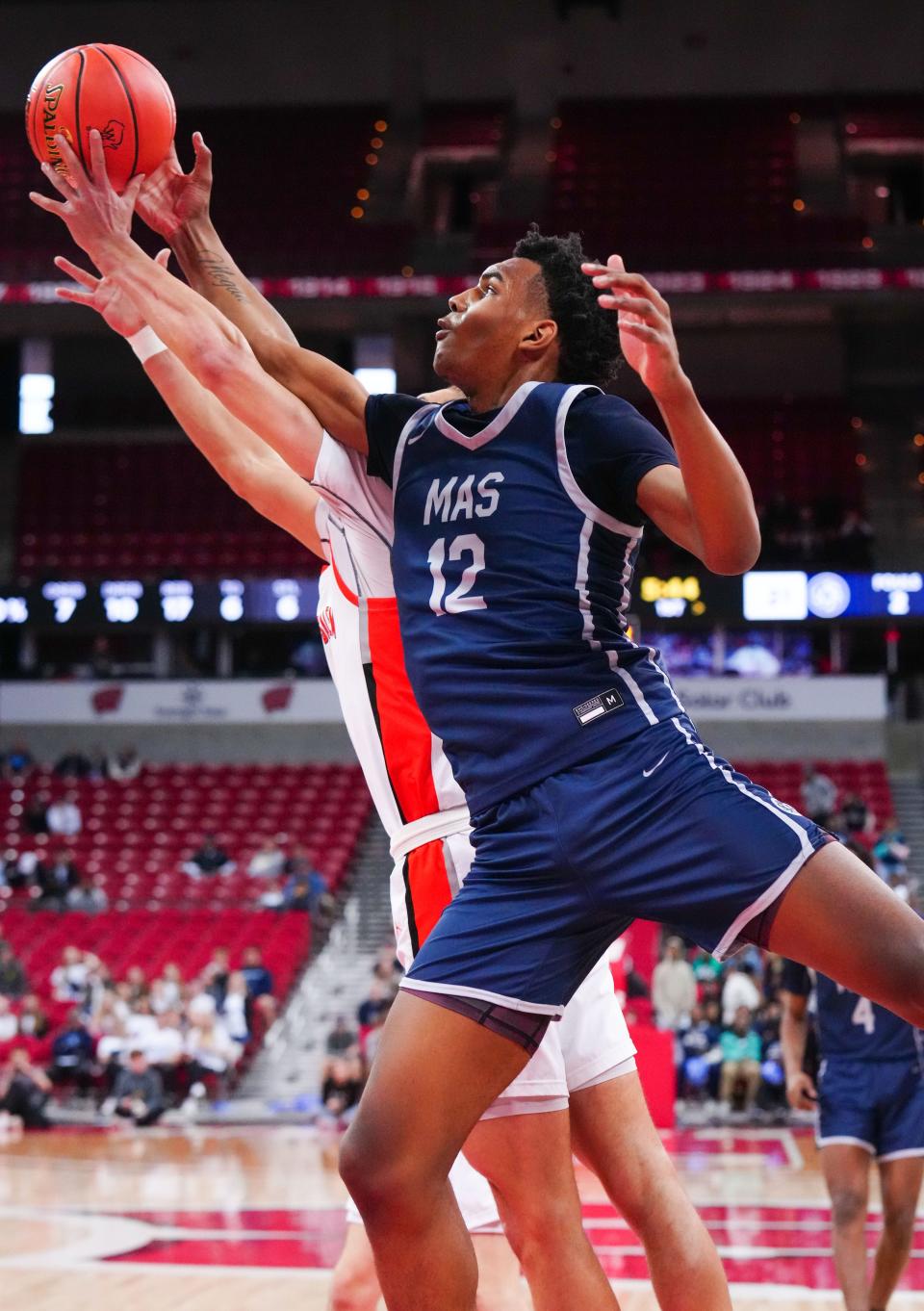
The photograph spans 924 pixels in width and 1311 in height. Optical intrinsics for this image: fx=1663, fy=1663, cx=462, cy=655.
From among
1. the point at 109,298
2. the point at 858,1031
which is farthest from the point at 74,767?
→ the point at 109,298

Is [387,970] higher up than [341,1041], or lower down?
higher up

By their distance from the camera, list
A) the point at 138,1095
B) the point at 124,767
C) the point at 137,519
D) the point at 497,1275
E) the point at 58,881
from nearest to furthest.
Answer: the point at 497,1275 < the point at 138,1095 < the point at 58,881 < the point at 124,767 < the point at 137,519

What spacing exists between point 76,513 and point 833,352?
1299 centimetres

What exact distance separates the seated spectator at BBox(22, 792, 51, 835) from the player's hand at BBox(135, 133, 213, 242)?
19.4 meters

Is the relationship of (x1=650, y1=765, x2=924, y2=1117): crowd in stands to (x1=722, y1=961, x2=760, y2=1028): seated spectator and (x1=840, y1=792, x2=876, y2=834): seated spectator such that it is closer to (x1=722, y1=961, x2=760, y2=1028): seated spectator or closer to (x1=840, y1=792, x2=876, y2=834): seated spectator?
(x1=722, y1=961, x2=760, y2=1028): seated spectator

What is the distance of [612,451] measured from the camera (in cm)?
325

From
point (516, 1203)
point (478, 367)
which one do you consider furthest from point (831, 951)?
point (478, 367)

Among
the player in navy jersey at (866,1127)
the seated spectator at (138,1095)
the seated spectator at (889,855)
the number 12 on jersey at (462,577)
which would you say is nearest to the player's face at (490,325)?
the number 12 on jersey at (462,577)

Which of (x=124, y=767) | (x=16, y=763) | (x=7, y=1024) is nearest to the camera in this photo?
(x=7, y=1024)

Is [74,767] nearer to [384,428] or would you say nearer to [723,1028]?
[723,1028]

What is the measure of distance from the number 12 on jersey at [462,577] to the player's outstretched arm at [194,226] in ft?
2.88

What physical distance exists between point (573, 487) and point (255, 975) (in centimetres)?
1460

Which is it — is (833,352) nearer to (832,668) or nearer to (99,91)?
(832,668)

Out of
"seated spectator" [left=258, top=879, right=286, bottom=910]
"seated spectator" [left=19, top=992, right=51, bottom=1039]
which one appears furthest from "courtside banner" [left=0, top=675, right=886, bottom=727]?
"seated spectator" [left=19, top=992, right=51, bottom=1039]
